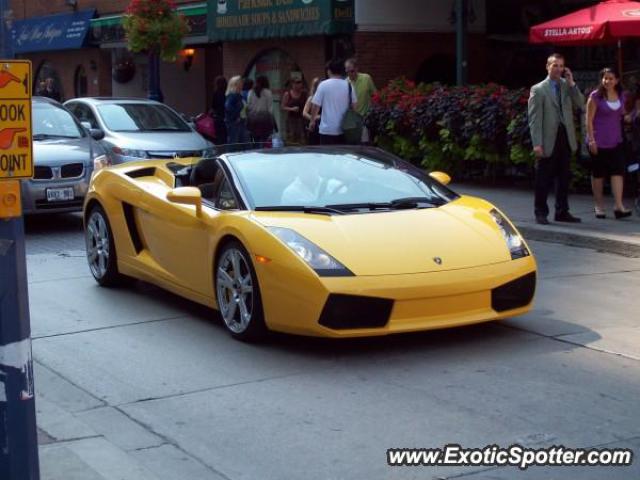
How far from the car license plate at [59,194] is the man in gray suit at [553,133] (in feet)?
18.2

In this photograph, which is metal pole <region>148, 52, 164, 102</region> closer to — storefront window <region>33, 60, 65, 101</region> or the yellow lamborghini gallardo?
storefront window <region>33, 60, 65, 101</region>

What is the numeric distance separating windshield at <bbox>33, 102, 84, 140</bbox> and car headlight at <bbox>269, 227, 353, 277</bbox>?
8237 mm

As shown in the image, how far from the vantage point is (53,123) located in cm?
1513

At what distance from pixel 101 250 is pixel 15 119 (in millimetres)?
5687

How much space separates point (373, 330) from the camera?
697cm

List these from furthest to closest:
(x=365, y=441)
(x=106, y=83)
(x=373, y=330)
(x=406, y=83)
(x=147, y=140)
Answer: (x=106, y=83), (x=406, y=83), (x=147, y=140), (x=373, y=330), (x=365, y=441)

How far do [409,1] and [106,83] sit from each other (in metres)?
13.5

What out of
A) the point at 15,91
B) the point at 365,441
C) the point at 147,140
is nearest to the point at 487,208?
the point at 365,441

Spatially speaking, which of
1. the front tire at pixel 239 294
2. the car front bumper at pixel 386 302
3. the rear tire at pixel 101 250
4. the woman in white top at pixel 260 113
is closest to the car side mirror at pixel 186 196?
the front tire at pixel 239 294

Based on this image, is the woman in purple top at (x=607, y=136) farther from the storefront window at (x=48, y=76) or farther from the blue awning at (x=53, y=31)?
the storefront window at (x=48, y=76)

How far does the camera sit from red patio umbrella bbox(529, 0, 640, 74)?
1412 cm

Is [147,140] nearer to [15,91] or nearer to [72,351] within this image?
[72,351]

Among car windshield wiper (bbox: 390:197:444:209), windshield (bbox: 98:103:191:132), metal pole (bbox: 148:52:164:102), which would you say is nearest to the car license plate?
windshield (bbox: 98:103:191:132)

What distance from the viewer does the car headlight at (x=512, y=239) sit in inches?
297
